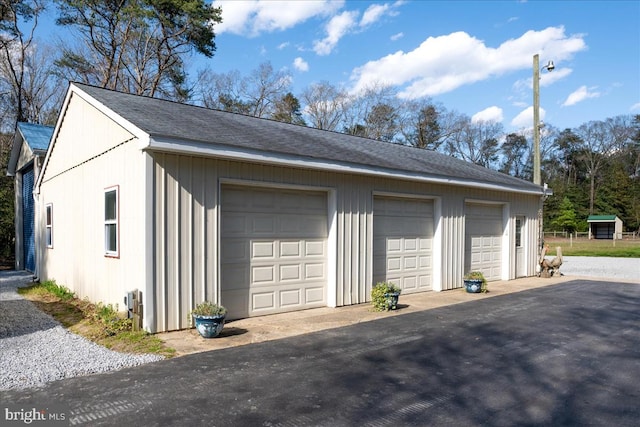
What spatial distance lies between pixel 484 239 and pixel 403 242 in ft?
11.2

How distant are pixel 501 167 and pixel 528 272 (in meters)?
41.8

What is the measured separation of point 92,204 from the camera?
7969 mm

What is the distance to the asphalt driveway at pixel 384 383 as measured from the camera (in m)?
3.40

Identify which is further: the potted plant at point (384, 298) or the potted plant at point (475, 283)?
the potted plant at point (475, 283)

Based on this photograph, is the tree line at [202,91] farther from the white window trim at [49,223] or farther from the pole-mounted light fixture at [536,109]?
the pole-mounted light fixture at [536,109]

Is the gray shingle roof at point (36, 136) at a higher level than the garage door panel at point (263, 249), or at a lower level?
higher

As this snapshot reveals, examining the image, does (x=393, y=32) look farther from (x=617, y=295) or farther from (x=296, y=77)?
(x=296, y=77)

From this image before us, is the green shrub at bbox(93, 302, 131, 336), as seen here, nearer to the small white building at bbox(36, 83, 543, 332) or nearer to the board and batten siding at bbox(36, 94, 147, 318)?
the board and batten siding at bbox(36, 94, 147, 318)

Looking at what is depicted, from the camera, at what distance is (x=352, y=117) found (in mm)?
33594

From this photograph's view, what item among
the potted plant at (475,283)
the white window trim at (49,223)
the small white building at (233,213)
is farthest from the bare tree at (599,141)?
the white window trim at (49,223)

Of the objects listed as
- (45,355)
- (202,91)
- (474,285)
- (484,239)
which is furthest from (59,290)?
(202,91)

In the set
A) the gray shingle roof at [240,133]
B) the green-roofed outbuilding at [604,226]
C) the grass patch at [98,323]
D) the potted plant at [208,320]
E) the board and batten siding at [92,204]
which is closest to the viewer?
the grass patch at [98,323]

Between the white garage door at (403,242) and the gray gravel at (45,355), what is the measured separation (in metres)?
5.32

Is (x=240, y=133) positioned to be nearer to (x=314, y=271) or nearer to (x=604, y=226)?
(x=314, y=271)
